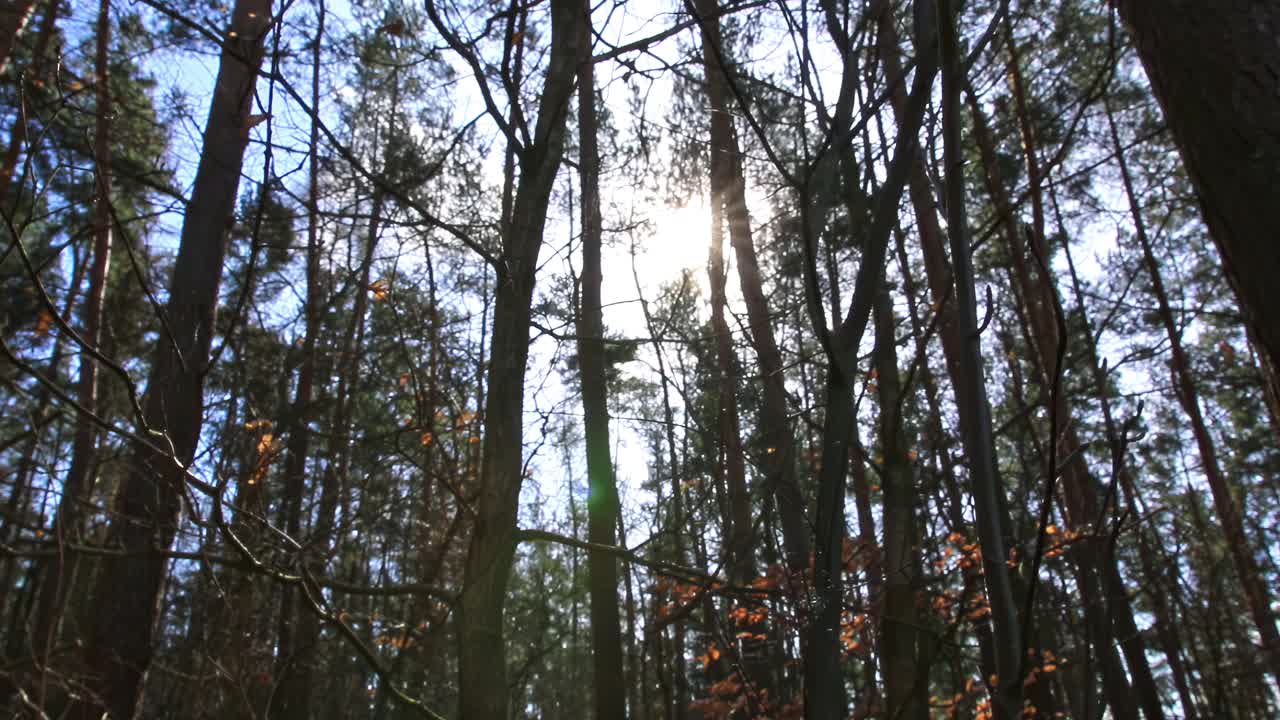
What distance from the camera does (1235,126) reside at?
1.44 metres

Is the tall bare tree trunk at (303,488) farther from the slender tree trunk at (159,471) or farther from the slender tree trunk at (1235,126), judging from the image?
the slender tree trunk at (1235,126)

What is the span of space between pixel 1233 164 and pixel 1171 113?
0.23 metres

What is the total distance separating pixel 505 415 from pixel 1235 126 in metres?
1.59

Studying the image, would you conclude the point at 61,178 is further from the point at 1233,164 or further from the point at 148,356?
the point at 1233,164

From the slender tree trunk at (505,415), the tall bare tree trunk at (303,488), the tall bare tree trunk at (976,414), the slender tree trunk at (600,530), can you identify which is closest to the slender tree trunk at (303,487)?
the tall bare tree trunk at (303,488)

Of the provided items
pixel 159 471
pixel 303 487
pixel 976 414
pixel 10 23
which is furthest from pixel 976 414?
pixel 303 487

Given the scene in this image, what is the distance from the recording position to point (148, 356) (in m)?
8.96

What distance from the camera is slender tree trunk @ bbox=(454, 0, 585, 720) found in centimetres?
163

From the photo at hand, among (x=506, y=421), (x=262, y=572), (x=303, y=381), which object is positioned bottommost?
(x=262, y=572)

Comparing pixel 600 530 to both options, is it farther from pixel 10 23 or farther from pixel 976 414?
pixel 976 414

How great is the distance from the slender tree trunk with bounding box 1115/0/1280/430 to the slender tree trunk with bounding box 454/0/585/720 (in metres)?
1.36

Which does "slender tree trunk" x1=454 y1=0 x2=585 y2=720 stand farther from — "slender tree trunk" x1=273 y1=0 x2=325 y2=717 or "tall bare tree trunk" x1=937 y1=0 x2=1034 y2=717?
"tall bare tree trunk" x1=937 y1=0 x2=1034 y2=717

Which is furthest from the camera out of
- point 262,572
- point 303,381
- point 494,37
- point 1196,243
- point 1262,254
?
point 1196,243

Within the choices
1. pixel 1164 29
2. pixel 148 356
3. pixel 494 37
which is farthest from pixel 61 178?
pixel 1164 29
